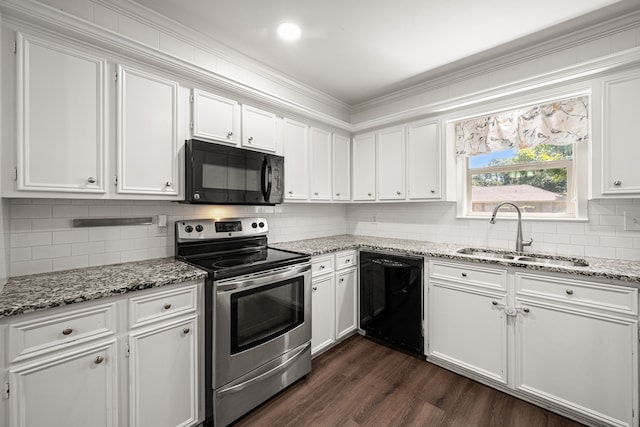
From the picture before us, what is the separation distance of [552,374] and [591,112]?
1.85 m

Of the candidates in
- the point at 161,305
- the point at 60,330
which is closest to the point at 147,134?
the point at 161,305

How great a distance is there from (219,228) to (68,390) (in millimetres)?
1285

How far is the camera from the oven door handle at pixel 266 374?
1.78 meters

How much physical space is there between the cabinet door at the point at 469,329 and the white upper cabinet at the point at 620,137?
42.8 inches

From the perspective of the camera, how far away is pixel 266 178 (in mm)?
2434

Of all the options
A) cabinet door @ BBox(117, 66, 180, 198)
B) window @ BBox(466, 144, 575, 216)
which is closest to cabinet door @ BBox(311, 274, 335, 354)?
cabinet door @ BBox(117, 66, 180, 198)

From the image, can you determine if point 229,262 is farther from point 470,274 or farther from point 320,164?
point 470,274

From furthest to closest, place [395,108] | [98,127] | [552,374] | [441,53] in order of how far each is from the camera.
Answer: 1. [395,108]
2. [441,53]
3. [552,374]
4. [98,127]

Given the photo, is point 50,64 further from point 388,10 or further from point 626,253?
point 626,253

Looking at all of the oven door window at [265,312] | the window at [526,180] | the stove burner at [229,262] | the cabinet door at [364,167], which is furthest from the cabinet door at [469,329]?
the stove burner at [229,262]

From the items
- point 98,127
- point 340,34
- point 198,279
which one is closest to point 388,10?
point 340,34

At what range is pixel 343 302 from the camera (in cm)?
286

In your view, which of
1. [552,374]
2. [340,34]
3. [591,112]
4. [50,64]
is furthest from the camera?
[340,34]

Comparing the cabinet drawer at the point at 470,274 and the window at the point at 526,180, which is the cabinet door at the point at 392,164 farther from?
the cabinet drawer at the point at 470,274
